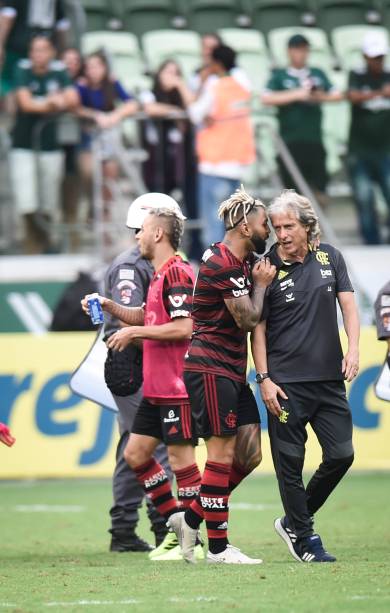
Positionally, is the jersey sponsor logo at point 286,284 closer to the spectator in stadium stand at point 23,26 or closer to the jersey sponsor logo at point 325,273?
the jersey sponsor logo at point 325,273

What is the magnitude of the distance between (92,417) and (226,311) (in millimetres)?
6982

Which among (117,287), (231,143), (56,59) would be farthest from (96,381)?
(56,59)

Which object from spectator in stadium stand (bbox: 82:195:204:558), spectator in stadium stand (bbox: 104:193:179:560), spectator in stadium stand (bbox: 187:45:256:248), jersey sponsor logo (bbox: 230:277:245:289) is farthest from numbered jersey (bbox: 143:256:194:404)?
spectator in stadium stand (bbox: 187:45:256:248)

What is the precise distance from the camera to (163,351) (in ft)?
29.4

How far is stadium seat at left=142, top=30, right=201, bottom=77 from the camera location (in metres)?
20.0

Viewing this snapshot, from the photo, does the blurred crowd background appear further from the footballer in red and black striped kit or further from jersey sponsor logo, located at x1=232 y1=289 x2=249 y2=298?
jersey sponsor logo, located at x1=232 y1=289 x2=249 y2=298

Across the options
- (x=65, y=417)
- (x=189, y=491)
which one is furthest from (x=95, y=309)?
(x=65, y=417)

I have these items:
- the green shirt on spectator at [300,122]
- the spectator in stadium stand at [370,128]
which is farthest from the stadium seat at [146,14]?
the green shirt on spectator at [300,122]

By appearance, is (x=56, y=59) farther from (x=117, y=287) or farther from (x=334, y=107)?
(x=117, y=287)

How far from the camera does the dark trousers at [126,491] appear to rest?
33.1 ft

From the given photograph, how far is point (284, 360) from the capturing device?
8578mm

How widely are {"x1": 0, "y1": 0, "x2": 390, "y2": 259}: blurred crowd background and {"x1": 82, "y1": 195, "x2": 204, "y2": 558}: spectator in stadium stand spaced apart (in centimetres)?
710

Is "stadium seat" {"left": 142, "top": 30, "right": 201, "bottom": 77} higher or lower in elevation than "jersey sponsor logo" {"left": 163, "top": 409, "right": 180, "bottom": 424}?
higher

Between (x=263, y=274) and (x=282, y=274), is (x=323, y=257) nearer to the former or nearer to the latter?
(x=282, y=274)
